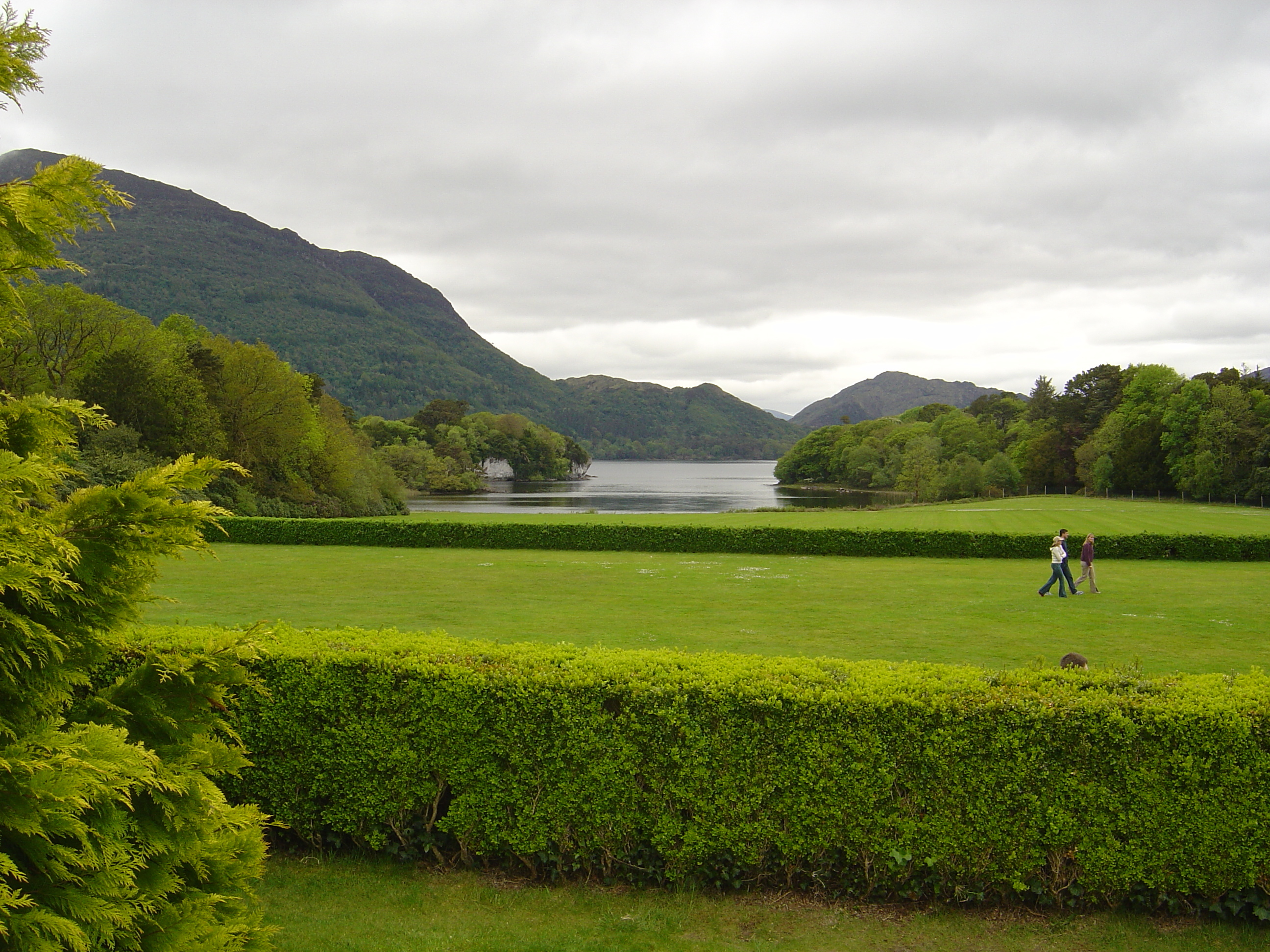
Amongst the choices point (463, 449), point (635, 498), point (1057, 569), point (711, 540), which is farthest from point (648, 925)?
point (463, 449)

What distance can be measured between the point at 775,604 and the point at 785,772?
1230 centimetres

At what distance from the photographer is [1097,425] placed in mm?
90688

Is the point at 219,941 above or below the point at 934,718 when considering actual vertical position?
below

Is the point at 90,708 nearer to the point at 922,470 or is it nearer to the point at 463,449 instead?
the point at 922,470

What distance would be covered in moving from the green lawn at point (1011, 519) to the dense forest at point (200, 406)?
932 centimetres

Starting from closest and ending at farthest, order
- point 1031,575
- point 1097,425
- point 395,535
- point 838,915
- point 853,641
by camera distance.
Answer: point 838,915, point 853,641, point 1031,575, point 395,535, point 1097,425

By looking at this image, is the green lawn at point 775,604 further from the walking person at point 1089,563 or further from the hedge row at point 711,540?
the hedge row at point 711,540

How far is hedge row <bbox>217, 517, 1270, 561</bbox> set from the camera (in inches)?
1030

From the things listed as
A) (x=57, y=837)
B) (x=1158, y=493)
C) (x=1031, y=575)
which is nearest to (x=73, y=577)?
(x=57, y=837)

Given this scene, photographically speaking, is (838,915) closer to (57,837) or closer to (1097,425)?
(57,837)

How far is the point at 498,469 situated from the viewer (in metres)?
139

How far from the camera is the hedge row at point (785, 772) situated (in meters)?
5.07

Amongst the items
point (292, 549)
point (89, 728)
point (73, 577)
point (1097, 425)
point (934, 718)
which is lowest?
point (292, 549)

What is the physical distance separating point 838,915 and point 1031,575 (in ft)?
66.1
